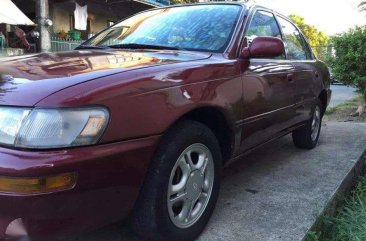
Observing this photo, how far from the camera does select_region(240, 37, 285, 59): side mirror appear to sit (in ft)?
10.1

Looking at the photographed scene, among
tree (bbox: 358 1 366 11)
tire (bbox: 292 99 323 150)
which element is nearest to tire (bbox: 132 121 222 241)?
tire (bbox: 292 99 323 150)

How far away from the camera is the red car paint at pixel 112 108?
1.87 meters

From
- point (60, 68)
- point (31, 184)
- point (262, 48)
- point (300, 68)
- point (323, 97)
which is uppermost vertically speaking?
point (262, 48)

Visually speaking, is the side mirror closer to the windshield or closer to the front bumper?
the windshield

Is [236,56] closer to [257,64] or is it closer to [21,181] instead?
[257,64]

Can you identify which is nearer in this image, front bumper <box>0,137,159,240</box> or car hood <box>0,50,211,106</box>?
front bumper <box>0,137,159,240</box>

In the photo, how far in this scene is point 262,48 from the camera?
3.09 meters

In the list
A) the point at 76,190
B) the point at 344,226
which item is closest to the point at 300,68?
the point at 344,226

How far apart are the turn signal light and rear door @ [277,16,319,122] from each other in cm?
279

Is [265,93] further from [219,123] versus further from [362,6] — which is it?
[362,6]

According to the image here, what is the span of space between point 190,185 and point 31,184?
1.03 meters

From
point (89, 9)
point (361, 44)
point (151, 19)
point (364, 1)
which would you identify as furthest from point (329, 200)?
point (89, 9)

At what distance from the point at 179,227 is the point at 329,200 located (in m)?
1.36

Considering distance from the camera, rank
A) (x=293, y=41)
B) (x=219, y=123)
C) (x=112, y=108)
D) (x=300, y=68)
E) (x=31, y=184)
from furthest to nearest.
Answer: (x=293, y=41), (x=300, y=68), (x=219, y=123), (x=112, y=108), (x=31, y=184)
